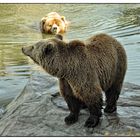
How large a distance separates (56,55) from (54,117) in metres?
0.99

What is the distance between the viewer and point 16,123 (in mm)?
6492

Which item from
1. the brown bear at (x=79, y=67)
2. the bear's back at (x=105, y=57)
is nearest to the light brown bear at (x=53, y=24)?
the bear's back at (x=105, y=57)

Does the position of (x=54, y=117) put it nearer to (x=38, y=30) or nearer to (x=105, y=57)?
(x=105, y=57)

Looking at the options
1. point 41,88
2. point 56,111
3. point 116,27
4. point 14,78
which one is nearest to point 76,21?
point 116,27

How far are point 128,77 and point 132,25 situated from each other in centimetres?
435

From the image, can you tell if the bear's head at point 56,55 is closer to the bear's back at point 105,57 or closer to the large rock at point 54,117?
the bear's back at point 105,57

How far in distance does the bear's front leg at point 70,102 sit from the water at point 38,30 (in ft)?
9.05

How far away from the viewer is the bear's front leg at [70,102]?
601cm

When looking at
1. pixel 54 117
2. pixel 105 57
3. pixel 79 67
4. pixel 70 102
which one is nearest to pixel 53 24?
pixel 54 117

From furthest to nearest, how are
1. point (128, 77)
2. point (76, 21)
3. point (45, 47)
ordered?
point (76, 21) < point (128, 77) < point (45, 47)

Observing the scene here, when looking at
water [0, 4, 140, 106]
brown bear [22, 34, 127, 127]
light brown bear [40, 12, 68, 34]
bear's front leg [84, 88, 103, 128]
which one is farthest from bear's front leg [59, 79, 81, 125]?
light brown bear [40, 12, 68, 34]

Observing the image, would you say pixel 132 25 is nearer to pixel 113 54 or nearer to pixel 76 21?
pixel 76 21

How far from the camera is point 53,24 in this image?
14.6 meters

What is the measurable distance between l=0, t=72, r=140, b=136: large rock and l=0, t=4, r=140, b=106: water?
5.20ft
